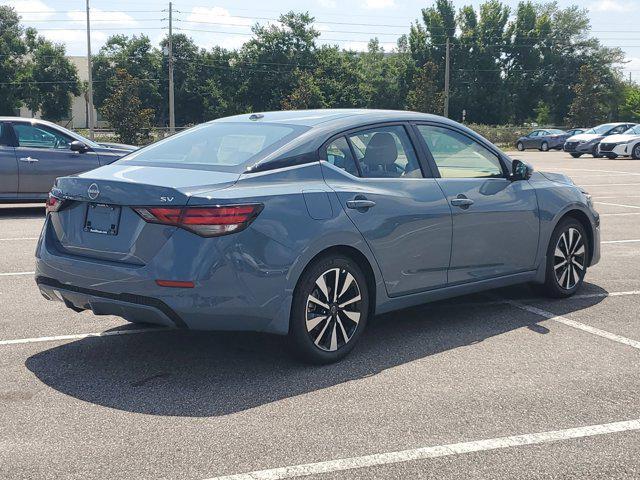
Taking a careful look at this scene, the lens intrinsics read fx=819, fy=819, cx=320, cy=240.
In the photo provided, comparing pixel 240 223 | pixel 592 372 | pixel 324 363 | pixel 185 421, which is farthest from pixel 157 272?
pixel 592 372

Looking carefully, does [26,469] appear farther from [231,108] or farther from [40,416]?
[231,108]

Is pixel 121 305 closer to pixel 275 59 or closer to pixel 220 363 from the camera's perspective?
pixel 220 363

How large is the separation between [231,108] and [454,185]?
271 ft

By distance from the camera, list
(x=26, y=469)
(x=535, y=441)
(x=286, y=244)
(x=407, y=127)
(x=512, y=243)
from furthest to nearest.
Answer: (x=512, y=243) < (x=407, y=127) < (x=286, y=244) < (x=535, y=441) < (x=26, y=469)

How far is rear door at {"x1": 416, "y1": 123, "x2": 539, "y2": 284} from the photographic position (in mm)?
6039

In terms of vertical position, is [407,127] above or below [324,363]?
above

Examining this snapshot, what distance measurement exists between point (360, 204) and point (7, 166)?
924 centimetres

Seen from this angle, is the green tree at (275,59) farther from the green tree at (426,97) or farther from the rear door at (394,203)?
the rear door at (394,203)

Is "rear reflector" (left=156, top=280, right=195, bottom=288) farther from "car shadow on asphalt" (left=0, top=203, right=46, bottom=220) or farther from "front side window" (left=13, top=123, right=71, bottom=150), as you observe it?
"car shadow on asphalt" (left=0, top=203, right=46, bottom=220)

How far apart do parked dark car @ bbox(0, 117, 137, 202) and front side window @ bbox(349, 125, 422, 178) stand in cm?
808

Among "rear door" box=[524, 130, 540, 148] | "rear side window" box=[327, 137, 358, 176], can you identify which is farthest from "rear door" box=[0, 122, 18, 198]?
"rear door" box=[524, 130, 540, 148]

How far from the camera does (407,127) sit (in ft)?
19.6

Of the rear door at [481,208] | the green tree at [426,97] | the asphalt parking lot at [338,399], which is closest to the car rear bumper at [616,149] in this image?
the green tree at [426,97]

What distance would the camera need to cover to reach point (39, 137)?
13211 millimetres
